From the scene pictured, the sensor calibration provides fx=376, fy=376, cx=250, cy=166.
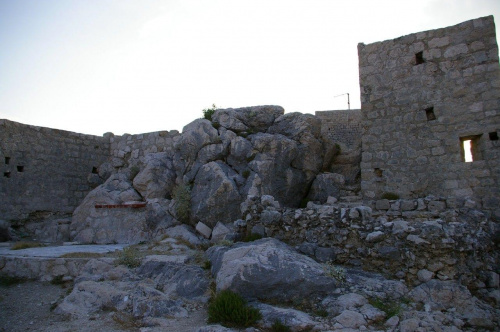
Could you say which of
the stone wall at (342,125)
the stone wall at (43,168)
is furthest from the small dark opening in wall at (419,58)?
the stone wall at (342,125)

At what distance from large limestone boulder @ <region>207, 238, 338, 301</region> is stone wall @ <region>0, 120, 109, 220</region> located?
1014 cm

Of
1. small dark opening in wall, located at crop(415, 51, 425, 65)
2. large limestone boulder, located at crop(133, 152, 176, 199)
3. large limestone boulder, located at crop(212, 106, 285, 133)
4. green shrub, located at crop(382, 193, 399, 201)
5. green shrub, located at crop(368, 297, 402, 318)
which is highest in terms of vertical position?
small dark opening in wall, located at crop(415, 51, 425, 65)

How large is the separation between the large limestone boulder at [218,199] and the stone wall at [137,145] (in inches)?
142

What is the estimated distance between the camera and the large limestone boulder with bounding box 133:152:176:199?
13.3 metres

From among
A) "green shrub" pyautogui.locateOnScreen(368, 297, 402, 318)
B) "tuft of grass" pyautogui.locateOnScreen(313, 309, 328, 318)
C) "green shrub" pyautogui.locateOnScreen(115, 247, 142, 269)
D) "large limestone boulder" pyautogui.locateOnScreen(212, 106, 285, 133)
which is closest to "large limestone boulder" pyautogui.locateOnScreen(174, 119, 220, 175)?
"large limestone boulder" pyautogui.locateOnScreen(212, 106, 285, 133)

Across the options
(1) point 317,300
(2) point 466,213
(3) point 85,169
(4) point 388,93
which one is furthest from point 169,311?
(3) point 85,169

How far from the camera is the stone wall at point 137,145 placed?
48.8 ft

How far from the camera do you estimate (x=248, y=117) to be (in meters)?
13.2

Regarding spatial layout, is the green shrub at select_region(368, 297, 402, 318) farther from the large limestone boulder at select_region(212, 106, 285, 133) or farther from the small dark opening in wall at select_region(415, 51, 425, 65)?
the large limestone boulder at select_region(212, 106, 285, 133)

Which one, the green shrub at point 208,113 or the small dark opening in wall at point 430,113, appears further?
the green shrub at point 208,113

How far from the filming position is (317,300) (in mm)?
5719

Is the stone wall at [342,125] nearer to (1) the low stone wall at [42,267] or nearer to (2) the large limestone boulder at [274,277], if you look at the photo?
(1) the low stone wall at [42,267]

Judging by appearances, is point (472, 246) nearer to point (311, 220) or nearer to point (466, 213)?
point (466, 213)

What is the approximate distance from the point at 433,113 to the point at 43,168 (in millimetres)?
13095
